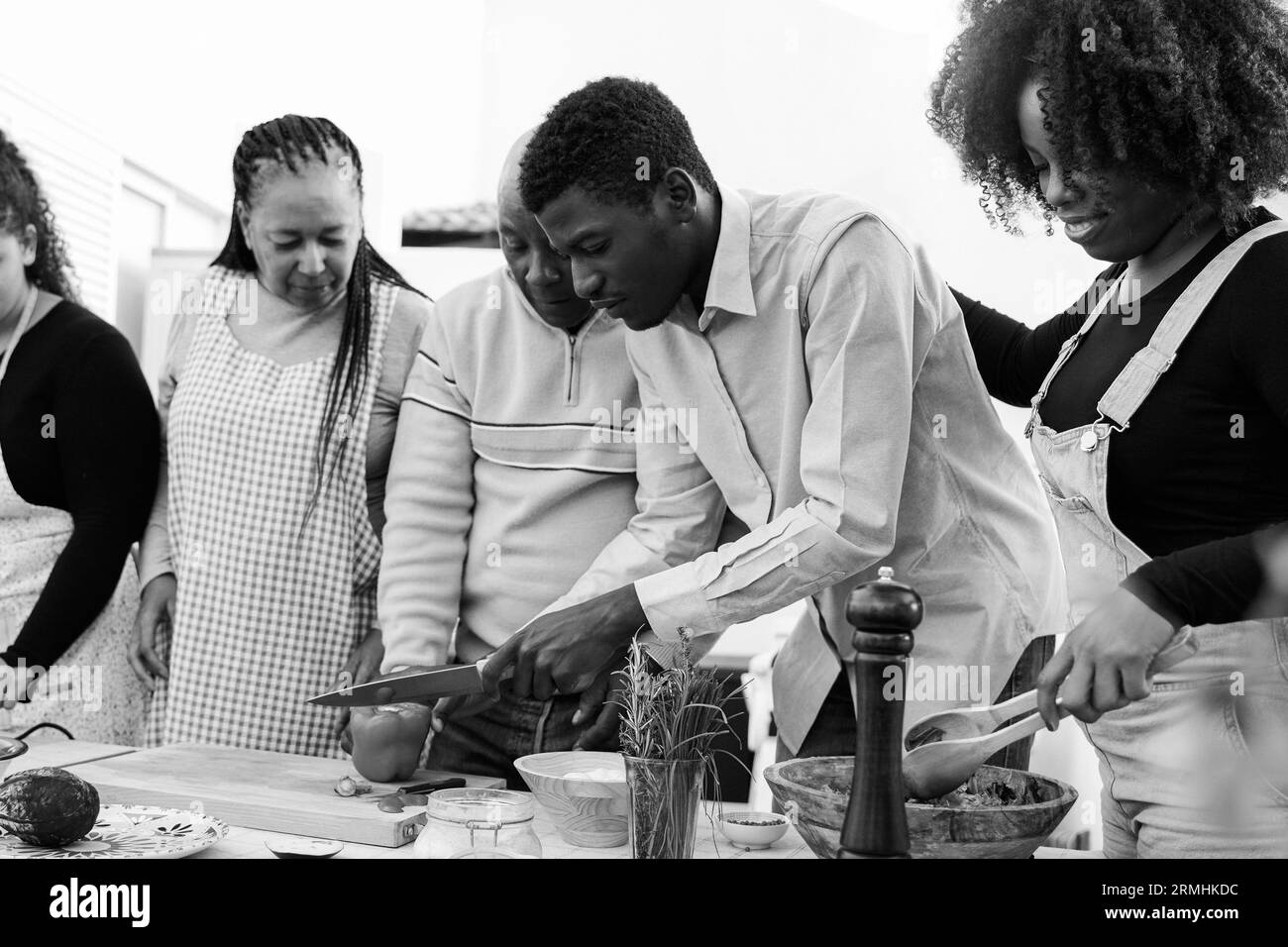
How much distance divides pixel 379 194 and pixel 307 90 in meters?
0.47

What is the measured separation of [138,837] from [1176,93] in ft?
4.14

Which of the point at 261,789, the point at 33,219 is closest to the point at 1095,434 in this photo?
the point at 261,789

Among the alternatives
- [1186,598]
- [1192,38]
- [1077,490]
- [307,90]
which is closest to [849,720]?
[1077,490]

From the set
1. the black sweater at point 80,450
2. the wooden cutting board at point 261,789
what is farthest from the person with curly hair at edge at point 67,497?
the wooden cutting board at point 261,789

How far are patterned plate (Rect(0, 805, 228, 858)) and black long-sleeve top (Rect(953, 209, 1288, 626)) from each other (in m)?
0.90

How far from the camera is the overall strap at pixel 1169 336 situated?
1143 mm

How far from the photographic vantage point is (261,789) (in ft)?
4.52

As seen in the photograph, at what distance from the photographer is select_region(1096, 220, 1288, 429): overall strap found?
114cm

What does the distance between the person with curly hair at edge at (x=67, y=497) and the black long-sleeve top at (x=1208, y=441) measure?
1497 millimetres

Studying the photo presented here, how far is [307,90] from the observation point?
4.48 m

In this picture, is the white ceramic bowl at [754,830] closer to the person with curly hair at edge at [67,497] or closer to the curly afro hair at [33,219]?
the person with curly hair at edge at [67,497]
